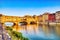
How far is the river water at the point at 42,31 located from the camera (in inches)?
99.7

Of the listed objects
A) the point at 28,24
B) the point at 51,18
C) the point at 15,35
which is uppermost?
the point at 51,18

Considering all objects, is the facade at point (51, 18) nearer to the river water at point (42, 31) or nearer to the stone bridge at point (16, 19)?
the river water at point (42, 31)

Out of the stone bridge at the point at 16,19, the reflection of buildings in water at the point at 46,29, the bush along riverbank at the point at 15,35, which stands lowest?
the bush along riverbank at the point at 15,35

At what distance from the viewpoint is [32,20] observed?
8.61 ft

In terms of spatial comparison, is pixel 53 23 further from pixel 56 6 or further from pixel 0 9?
pixel 0 9

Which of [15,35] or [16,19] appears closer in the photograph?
[15,35]

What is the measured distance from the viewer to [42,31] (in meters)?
2.58

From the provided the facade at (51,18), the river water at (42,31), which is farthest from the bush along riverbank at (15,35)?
the facade at (51,18)

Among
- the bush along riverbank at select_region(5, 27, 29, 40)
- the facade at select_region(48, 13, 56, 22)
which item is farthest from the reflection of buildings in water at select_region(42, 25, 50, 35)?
the bush along riverbank at select_region(5, 27, 29, 40)

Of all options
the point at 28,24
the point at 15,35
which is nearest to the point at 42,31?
the point at 28,24

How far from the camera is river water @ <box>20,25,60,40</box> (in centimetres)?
253

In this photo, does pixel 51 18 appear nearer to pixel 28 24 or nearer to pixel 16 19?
pixel 28 24

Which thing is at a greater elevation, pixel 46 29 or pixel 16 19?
pixel 16 19

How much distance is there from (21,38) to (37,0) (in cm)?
73
